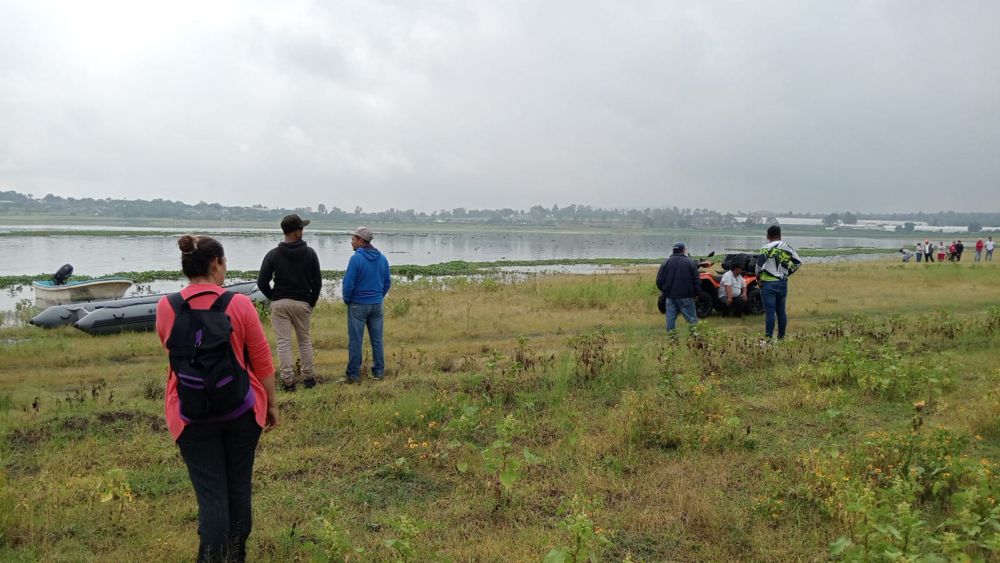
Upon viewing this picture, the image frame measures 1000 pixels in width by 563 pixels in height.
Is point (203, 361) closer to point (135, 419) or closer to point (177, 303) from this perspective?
point (177, 303)

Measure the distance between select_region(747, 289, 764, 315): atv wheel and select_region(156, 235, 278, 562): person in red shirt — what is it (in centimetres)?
1107

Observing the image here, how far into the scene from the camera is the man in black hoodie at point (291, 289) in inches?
254

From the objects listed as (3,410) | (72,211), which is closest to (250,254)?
(3,410)

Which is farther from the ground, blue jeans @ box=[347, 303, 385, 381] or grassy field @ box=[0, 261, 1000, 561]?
blue jeans @ box=[347, 303, 385, 381]

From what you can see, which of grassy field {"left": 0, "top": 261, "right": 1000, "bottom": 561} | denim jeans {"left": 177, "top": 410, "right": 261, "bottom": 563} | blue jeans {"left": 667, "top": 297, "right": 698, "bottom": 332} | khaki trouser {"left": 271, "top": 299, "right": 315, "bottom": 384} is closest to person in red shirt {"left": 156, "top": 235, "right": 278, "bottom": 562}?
denim jeans {"left": 177, "top": 410, "right": 261, "bottom": 563}

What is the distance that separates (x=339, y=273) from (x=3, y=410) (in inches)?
903

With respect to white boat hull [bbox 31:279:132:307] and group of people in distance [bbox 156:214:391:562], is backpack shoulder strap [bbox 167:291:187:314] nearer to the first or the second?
group of people in distance [bbox 156:214:391:562]

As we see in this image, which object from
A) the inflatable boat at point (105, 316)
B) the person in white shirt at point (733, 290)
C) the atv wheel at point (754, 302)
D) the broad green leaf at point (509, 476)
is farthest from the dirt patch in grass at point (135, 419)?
the atv wheel at point (754, 302)

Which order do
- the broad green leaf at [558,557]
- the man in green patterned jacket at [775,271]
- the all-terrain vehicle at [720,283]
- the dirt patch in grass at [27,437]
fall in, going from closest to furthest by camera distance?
1. the broad green leaf at [558,557]
2. the dirt patch in grass at [27,437]
3. the man in green patterned jacket at [775,271]
4. the all-terrain vehicle at [720,283]

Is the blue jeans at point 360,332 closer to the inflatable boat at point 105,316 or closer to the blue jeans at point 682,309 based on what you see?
the blue jeans at point 682,309

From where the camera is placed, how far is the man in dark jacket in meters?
8.72

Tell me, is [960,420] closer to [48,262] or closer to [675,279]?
[675,279]

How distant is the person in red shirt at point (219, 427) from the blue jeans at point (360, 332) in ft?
12.6

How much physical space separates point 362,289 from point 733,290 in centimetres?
783
